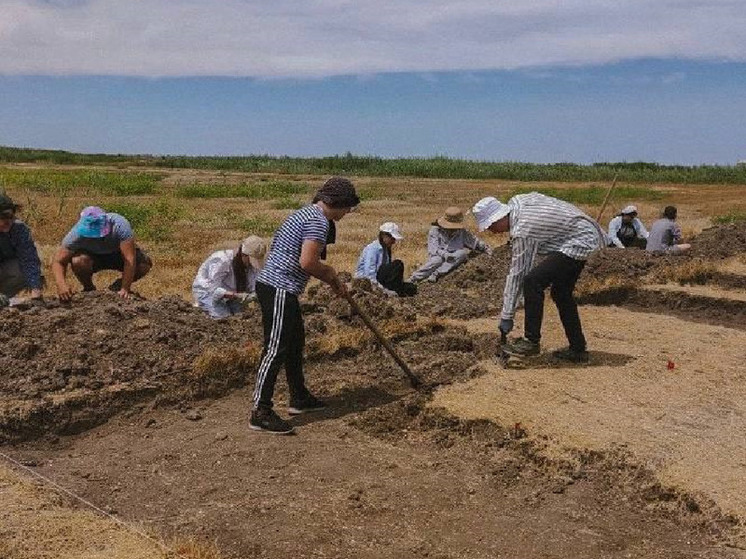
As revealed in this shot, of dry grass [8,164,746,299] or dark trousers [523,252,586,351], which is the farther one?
dry grass [8,164,746,299]

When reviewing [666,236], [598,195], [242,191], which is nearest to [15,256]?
[666,236]

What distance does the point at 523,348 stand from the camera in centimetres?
633

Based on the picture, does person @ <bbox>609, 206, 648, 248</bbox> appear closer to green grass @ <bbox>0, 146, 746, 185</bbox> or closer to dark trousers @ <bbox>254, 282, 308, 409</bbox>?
dark trousers @ <bbox>254, 282, 308, 409</bbox>

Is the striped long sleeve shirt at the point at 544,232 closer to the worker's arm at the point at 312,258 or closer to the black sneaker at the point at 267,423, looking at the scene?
the worker's arm at the point at 312,258

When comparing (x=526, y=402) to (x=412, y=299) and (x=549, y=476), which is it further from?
(x=412, y=299)

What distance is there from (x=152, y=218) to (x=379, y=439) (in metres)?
14.5

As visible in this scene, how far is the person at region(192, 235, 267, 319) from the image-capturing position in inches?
291

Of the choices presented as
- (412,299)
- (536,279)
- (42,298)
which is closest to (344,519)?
(536,279)

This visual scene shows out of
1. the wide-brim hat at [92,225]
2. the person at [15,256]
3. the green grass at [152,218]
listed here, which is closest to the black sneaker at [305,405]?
the person at [15,256]

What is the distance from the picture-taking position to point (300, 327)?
A: 212 inches

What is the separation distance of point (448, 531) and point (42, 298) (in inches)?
161

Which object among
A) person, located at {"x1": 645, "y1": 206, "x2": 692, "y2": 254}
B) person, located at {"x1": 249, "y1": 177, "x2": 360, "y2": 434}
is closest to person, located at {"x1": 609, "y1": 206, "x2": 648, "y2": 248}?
person, located at {"x1": 645, "y1": 206, "x2": 692, "y2": 254}

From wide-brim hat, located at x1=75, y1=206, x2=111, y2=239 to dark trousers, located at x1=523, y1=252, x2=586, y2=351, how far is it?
3.48m

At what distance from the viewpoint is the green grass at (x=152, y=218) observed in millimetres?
16025
